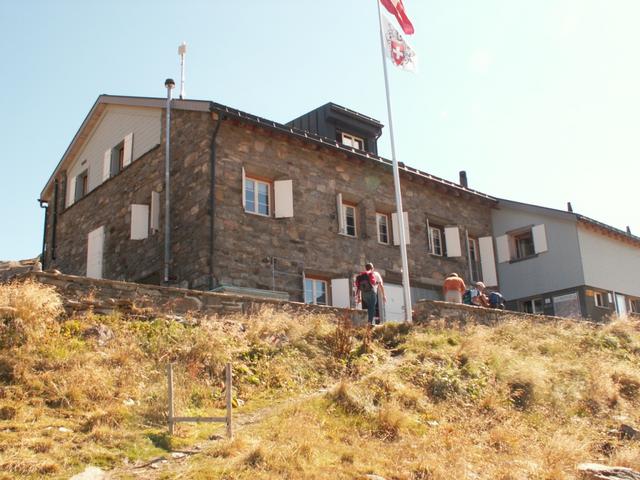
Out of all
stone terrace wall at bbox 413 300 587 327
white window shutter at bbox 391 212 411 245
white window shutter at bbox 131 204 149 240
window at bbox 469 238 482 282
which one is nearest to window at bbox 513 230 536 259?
window at bbox 469 238 482 282

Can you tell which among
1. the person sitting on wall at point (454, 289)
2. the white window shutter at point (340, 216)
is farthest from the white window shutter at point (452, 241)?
the person sitting on wall at point (454, 289)

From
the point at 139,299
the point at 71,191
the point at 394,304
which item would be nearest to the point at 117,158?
the point at 71,191

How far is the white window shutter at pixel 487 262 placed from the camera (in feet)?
73.2

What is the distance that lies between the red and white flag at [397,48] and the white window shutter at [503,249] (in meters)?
8.29

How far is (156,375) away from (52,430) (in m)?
1.98

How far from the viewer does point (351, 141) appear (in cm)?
2166

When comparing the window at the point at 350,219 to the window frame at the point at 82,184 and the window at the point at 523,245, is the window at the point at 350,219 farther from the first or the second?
the window frame at the point at 82,184

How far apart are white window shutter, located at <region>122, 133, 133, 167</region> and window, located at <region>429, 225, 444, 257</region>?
28.9 ft

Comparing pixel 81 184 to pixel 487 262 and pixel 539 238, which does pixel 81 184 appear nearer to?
pixel 487 262

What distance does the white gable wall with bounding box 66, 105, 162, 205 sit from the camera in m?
19.0

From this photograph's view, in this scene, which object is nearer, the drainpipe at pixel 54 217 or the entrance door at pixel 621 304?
the drainpipe at pixel 54 217

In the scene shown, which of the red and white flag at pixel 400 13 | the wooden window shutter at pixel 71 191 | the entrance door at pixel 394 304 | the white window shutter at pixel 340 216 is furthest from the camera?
the wooden window shutter at pixel 71 191

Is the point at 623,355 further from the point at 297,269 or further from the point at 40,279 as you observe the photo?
the point at 40,279

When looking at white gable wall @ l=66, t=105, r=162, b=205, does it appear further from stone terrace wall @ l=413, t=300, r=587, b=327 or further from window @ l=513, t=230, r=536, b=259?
window @ l=513, t=230, r=536, b=259
